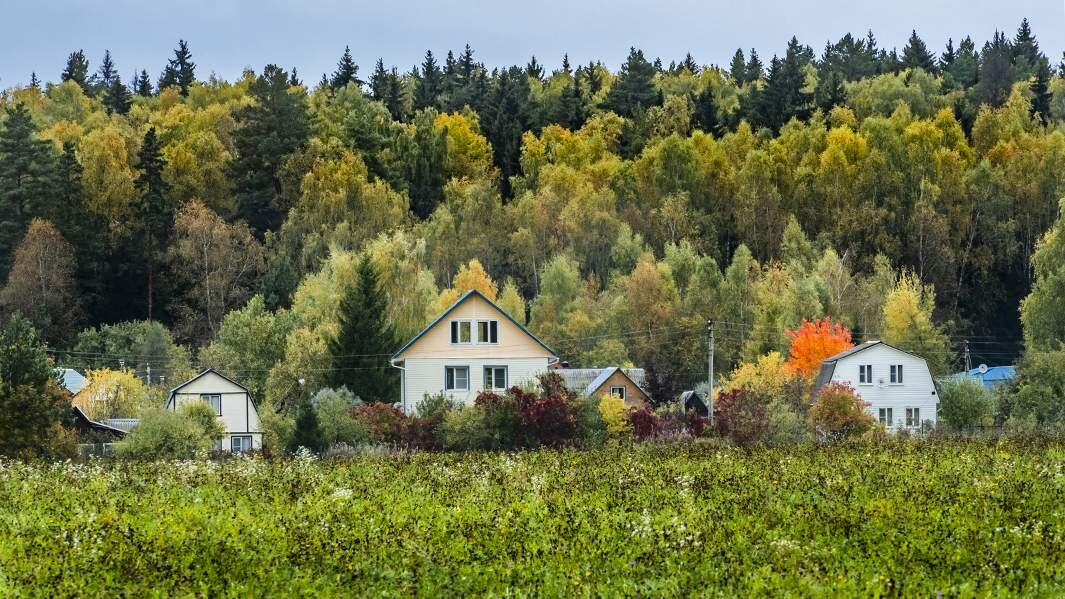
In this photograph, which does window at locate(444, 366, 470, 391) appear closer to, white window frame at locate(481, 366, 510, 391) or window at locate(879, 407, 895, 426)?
white window frame at locate(481, 366, 510, 391)

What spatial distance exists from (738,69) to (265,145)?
78851 millimetres

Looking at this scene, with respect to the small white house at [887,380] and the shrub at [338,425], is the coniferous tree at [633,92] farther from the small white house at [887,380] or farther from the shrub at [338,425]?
the shrub at [338,425]

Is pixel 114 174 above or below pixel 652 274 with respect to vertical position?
above

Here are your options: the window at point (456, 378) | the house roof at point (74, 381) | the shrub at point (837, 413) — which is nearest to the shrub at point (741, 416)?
the shrub at point (837, 413)

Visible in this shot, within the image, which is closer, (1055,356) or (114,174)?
(1055,356)

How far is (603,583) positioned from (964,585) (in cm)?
373

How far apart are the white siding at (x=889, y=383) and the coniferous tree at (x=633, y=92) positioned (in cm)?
7828

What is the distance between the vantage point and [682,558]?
17016mm

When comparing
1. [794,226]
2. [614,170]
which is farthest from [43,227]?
[794,226]

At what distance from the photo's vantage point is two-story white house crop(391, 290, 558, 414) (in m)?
64.1

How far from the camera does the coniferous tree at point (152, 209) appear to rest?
360 feet

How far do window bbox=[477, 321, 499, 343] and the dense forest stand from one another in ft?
24.5

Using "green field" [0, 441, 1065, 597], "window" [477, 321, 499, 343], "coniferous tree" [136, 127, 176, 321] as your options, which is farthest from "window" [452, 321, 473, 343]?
"coniferous tree" [136, 127, 176, 321]

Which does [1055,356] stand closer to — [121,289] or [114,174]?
[121,289]
